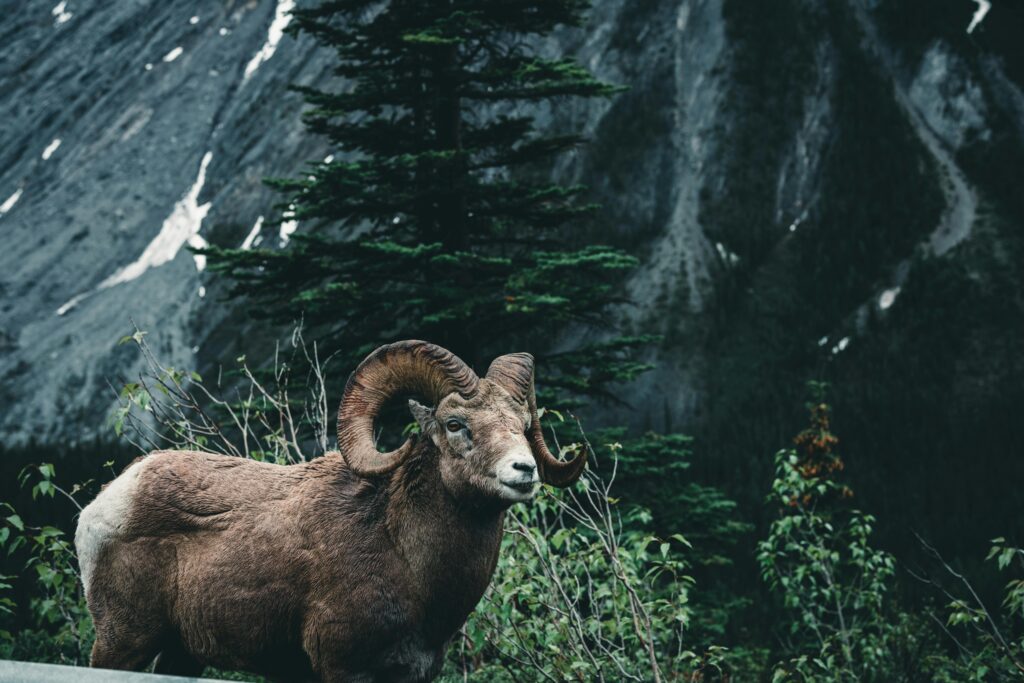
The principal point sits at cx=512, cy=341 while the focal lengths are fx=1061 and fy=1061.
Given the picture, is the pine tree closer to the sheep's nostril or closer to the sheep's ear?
the sheep's ear

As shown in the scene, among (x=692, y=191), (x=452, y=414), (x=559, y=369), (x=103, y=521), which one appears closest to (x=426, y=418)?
(x=452, y=414)

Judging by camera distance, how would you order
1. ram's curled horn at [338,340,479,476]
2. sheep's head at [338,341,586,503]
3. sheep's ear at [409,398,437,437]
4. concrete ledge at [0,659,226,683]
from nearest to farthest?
concrete ledge at [0,659,226,683]
sheep's head at [338,341,586,503]
ram's curled horn at [338,340,479,476]
sheep's ear at [409,398,437,437]

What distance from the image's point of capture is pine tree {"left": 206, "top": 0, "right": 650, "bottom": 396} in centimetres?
1109

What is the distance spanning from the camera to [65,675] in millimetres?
3465

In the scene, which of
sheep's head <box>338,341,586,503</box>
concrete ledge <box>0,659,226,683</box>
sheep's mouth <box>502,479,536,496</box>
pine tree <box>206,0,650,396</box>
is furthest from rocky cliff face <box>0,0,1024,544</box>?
concrete ledge <box>0,659,226,683</box>

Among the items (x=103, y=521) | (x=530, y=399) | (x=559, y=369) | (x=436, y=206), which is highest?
(x=103, y=521)

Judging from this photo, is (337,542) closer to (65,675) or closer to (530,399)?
(530,399)

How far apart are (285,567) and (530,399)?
1314 mm

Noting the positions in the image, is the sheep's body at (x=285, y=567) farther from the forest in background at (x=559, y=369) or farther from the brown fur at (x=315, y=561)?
the forest in background at (x=559, y=369)

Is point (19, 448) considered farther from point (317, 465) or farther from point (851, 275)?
point (317, 465)

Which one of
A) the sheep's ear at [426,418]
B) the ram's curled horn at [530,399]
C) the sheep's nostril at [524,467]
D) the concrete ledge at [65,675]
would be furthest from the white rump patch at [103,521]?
the sheep's nostril at [524,467]

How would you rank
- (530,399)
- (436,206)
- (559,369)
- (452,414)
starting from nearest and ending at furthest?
(452,414) < (530,399) < (436,206) < (559,369)

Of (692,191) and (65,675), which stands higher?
(65,675)

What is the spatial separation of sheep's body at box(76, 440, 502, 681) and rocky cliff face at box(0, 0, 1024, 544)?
109 ft
